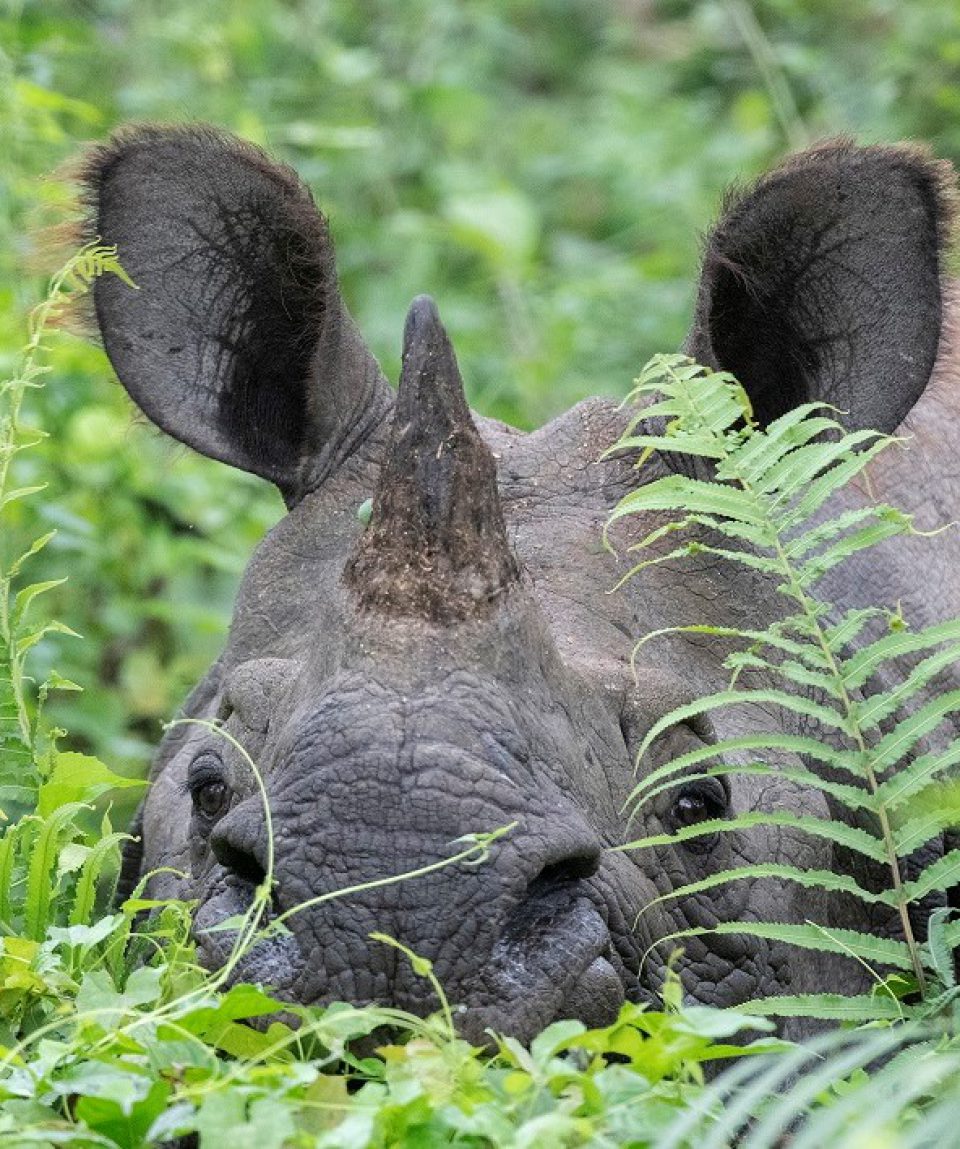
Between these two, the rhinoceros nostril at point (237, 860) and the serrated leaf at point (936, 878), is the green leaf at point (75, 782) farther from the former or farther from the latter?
the serrated leaf at point (936, 878)

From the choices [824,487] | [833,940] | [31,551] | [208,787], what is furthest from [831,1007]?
[31,551]

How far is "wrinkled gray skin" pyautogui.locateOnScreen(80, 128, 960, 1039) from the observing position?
12.1ft

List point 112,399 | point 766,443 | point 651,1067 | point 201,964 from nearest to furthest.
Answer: point 651,1067 < point 201,964 < point 766,443 < point 112,399

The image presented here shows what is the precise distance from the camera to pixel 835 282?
530 centimetres

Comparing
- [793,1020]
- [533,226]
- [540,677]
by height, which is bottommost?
[793,1020]

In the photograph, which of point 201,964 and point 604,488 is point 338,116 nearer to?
point 604,488

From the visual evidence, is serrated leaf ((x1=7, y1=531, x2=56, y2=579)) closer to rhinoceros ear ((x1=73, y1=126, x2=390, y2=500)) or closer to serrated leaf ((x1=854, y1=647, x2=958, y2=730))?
rhinoceros ear ((x1=73, y1=126, x2=390, y2=500))

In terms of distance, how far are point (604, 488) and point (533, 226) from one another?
274 inches

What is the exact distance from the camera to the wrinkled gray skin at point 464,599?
145 inches

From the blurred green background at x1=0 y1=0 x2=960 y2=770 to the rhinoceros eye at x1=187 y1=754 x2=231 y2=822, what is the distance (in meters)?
1.37

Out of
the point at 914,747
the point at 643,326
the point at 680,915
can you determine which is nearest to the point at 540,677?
the point at 680,915

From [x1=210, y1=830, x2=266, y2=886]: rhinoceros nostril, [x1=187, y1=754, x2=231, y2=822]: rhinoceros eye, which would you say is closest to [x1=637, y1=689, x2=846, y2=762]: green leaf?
[x1=210, y1=830, x2=266, y2=886]: rhinoceros nostril

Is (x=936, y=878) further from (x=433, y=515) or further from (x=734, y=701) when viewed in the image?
(x=433, y=515)

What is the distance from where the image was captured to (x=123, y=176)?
5.37 meters
